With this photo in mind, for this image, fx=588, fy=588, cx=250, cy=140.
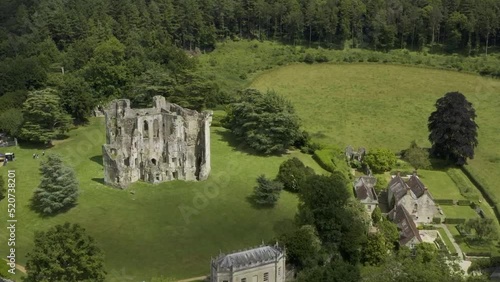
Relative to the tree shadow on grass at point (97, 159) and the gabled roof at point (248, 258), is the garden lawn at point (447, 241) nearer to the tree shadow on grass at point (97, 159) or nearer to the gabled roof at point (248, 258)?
the gabled roof at point (248, 258)

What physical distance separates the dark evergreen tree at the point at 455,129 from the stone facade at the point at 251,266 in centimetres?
3880

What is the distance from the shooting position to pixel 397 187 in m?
69.0

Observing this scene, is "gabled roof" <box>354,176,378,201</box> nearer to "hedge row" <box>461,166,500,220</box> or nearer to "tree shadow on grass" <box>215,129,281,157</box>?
"hedge row" <box>461,166,500,220</box>

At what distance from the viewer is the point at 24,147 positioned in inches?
3322

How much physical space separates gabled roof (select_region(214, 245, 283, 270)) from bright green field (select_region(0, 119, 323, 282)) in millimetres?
6195

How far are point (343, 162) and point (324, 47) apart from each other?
68204 mm

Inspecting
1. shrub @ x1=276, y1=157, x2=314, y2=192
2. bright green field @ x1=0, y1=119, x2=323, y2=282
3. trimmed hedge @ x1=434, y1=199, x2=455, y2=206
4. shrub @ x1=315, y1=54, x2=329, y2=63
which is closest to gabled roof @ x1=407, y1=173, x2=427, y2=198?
trimmed hedge @ x1=434, y1=199, x2=455, y2=206

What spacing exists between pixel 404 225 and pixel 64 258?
35044 mm

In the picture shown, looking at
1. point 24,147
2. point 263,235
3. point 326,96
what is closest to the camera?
point 263,235

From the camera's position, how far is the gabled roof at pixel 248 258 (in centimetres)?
4978

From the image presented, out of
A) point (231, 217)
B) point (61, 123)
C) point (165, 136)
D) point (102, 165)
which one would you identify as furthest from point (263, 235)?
point (61, 123)

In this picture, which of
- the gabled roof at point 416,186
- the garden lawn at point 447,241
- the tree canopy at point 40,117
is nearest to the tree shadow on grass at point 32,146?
the tree canopy at point 40,117

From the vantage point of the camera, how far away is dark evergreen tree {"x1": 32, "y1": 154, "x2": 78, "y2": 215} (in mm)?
64875

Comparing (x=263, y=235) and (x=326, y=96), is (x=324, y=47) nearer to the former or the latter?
(x=326, y=96)
